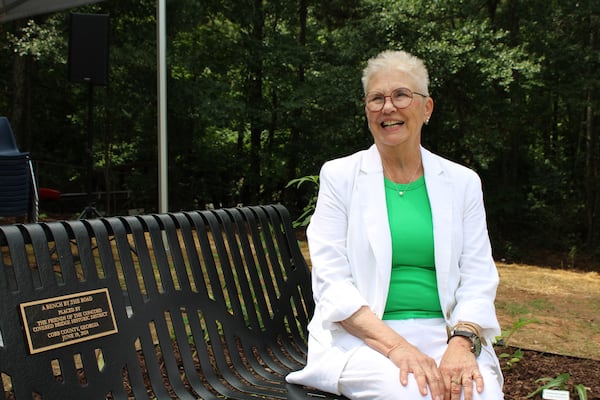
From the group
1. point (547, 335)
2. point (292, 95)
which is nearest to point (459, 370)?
point (547, 335)

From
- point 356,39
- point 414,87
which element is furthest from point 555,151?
point 414,87

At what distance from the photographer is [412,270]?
213 cm

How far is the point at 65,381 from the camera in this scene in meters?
1.83

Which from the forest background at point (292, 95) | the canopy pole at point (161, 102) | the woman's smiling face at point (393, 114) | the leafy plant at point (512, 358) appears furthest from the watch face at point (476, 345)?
the forest background at point (292, 95)

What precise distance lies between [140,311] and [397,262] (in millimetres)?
863

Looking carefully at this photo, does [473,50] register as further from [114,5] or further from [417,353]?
[417,353]

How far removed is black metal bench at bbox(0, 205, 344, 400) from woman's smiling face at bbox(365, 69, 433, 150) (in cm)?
77

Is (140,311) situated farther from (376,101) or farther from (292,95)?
(292,95)

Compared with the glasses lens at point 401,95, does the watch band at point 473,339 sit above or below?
below

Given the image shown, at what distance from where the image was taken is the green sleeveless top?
2100 millimetres

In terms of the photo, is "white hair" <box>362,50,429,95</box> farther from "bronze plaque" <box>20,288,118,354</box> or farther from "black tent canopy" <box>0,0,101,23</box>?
"black tent canopy" <box>0,0,101,23</box>

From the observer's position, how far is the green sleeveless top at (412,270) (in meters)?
2.10

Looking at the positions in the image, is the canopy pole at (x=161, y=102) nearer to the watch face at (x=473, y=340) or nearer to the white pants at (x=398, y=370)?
the white pants at (x=398, y=370)

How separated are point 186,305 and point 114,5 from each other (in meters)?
10.6
